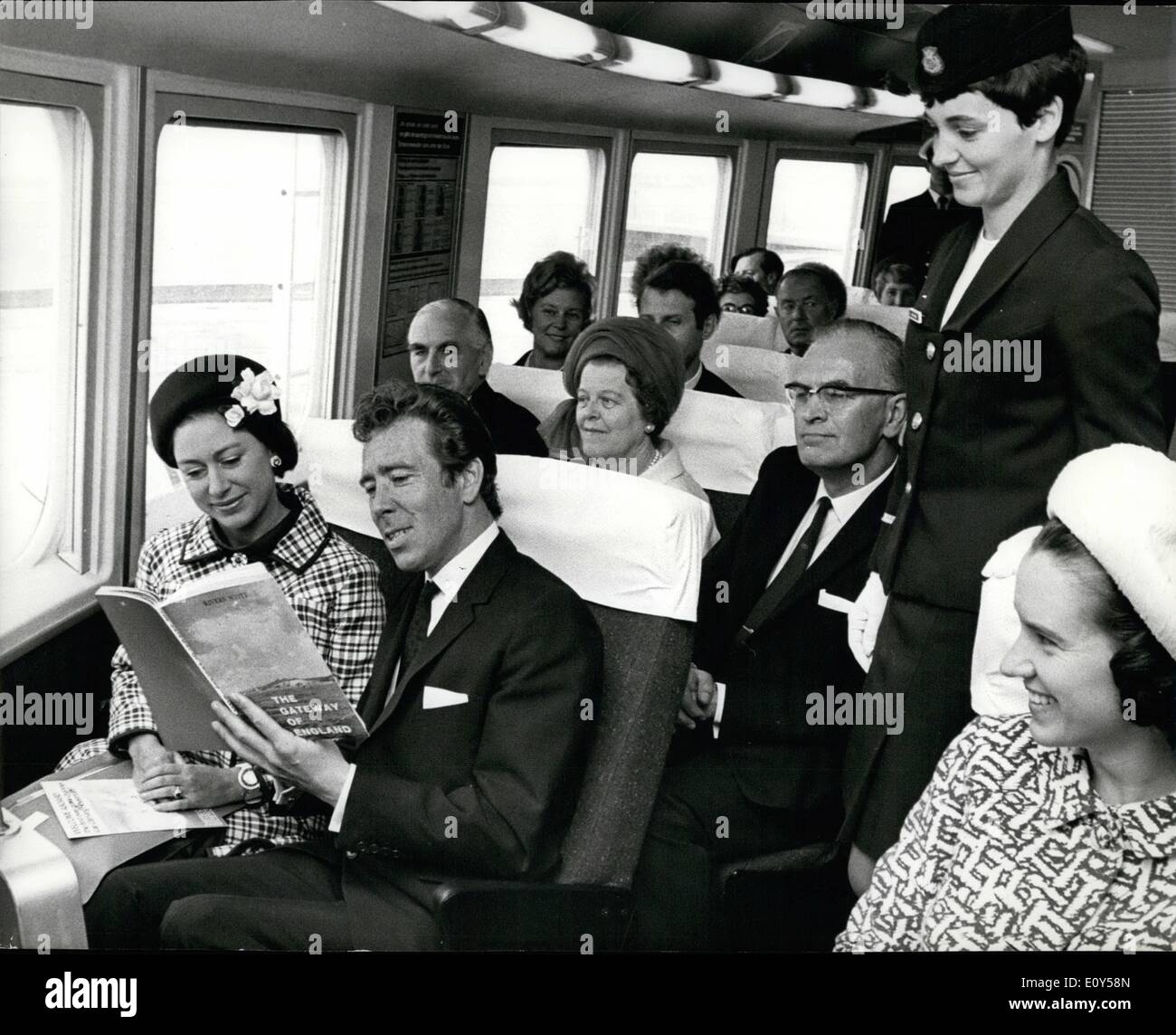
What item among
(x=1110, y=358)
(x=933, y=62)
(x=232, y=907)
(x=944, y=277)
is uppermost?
(x=933, y=62)

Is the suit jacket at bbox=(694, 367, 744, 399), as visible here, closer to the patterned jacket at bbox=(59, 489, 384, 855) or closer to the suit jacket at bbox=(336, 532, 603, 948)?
the suit jacket at bbox=(336, 532, 603, 948)

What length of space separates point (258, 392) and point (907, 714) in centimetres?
133

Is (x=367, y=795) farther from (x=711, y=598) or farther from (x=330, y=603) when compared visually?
(x=711, y=598)

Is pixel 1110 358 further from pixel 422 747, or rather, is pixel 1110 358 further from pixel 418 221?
pixel 422 747

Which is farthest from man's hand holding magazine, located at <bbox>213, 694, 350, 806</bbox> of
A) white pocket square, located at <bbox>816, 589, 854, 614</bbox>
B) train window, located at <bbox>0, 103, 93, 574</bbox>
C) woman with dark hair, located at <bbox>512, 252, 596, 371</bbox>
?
white pocket square, located at <bbox>816, 589, 854, 614</bbox>

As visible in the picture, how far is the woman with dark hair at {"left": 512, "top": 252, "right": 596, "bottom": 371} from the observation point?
2.46 meters

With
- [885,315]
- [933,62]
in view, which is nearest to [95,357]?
[885,315]

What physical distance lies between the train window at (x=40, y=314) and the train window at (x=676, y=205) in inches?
38.1

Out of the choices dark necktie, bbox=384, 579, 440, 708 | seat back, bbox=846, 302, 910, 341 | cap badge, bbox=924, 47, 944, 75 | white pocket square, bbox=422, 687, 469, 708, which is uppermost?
cap badge, bbox=924, 47, 944, 75

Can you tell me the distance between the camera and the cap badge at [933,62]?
7.74 ft

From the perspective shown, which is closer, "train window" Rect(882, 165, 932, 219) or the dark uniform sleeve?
the dark uniform sleeve

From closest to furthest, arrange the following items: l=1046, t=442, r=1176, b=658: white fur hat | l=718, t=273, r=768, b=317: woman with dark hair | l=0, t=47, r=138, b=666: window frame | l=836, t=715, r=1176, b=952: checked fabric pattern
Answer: l=1046, t=442, r=1176, b=658: white fur hat, l=836, t=715, r=1176, b=952: checked fabric pattern, l=0, t=47, r=138, b=666: window frame, l=718, t=273, r=768, b=317: woman with dark hair

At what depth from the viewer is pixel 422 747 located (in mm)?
2338

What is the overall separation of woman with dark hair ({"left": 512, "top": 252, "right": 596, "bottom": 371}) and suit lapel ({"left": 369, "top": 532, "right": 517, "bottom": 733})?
1.25 ft
